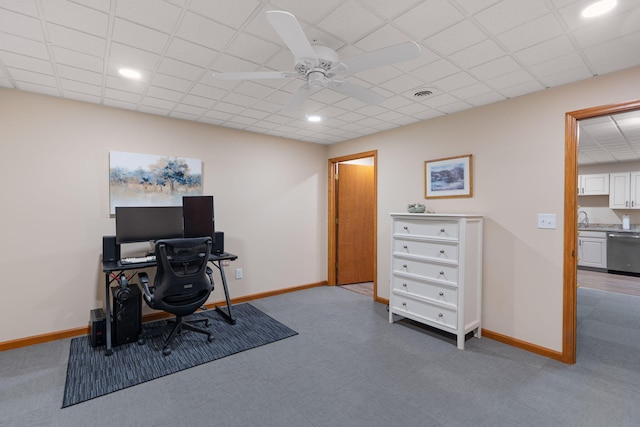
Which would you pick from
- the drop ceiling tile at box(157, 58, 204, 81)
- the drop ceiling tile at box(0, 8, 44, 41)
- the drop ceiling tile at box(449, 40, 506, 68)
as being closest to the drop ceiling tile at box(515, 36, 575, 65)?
the drop ceiling tile at box(449, 40, 506, 68)

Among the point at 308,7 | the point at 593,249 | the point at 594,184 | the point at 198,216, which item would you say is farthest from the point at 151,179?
the point at 594,184

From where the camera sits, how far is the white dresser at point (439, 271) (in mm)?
2914

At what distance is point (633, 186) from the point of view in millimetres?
6191

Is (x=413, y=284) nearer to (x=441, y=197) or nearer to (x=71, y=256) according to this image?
(x=441, y=197)

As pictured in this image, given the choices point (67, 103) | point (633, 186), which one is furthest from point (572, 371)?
point (633, 186)

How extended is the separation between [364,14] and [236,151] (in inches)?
114

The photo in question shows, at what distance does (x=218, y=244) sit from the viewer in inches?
150

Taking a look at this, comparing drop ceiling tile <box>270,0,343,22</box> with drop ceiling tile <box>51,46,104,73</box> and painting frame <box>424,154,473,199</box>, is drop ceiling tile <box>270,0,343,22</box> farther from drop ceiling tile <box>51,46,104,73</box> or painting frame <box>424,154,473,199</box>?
painting frame <box>424,154,473,199</box>

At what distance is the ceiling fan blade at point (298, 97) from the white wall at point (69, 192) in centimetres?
191

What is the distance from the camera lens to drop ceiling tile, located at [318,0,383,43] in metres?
1.67

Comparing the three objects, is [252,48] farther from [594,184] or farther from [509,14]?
[594,184]

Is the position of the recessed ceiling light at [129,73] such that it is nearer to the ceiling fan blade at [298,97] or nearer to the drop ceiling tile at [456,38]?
the ceiling fan blade at [298,97]

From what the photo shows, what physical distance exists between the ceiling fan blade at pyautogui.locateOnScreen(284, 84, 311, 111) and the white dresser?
68.5 inches

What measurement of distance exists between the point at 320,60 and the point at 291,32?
411 mm
